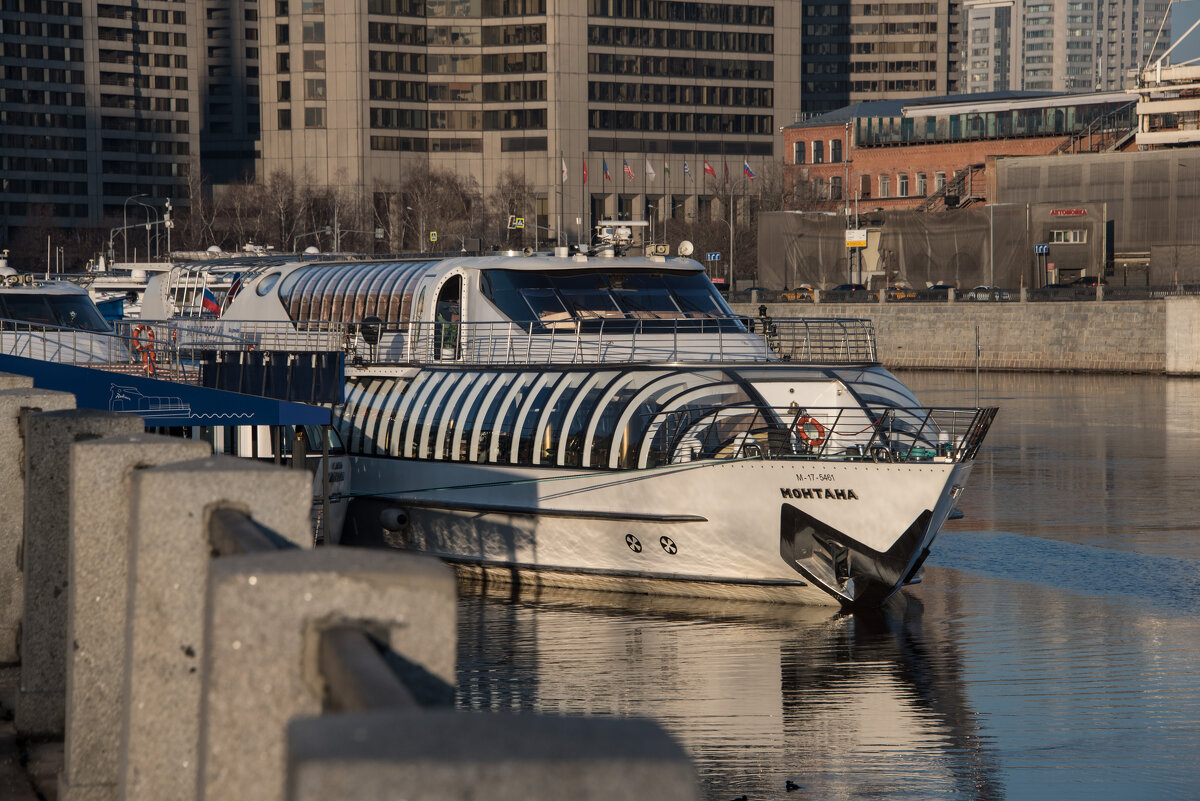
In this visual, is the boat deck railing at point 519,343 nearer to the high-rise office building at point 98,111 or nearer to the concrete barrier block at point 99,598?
the concrete barrier block at point 99,598

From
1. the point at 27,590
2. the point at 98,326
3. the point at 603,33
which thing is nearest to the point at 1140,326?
the point at 98,326

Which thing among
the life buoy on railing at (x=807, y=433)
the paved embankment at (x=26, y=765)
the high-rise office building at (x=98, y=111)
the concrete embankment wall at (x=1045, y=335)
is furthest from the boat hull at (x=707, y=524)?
the high-rise office building at (x=98, y=111)

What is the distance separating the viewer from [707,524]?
23312 mm

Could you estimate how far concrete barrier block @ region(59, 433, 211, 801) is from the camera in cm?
704

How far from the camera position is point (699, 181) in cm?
16300

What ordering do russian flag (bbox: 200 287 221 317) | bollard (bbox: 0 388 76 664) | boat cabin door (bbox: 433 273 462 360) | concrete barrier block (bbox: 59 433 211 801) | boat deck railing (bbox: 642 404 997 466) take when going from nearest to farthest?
1. concrete barrier block (bbox: 59 433 211 801)
2. bollard (bbox: 0 388 76 664)
3. boat deck railing (bbox: 642 404 997 466)
4. boat cabin door (bbox: 433 273 462 360)
5. russian flag (bbox: 200 287 221 317)

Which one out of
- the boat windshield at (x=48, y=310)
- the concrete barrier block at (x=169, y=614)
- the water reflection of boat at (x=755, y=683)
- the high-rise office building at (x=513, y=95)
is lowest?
the water reflection of boat at (x=755, y=683)

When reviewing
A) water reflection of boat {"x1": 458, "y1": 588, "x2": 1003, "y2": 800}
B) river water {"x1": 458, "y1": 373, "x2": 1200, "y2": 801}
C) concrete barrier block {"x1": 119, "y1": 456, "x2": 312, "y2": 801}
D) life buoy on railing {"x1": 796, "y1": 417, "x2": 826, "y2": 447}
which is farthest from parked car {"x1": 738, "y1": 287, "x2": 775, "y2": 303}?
concrete barrier block {"x1": 119, "y1": 456, "x2": 312, "y2": 801}

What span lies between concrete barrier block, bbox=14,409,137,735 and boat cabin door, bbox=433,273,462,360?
20.0 metres

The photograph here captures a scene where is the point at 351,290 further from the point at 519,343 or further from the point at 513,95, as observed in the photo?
the point at 513,95

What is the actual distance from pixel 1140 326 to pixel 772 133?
90.4 metres

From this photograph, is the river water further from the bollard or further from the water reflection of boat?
the bollard

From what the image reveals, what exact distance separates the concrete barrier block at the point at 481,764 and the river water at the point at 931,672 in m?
11.8

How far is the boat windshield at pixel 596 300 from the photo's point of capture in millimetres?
28375
